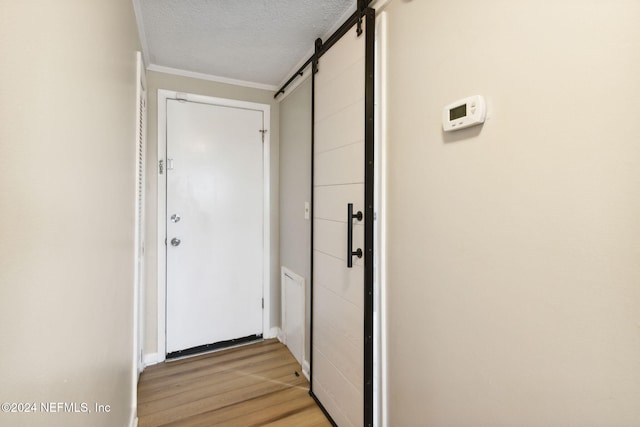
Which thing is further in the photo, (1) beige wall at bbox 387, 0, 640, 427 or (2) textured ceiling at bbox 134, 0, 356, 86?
(2) textured ceiling at bbox 134, 0, 356, 86

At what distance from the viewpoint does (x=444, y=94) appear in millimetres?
1104

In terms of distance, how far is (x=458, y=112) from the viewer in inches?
40.8

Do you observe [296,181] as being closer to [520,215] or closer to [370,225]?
[370,225]

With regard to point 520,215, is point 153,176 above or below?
above

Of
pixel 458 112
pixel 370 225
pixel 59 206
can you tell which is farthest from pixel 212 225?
pixel 458 112

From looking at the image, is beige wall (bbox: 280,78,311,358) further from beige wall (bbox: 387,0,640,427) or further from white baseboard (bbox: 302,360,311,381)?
beige wall (bbox: 387,0,640,427)

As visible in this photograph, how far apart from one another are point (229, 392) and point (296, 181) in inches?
66.0

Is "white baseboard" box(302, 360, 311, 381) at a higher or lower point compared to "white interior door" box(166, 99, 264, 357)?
lower

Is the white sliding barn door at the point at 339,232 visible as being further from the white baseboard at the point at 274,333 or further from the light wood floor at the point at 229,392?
the white baseboard at the point at 274,333

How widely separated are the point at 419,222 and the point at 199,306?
7.19 feet

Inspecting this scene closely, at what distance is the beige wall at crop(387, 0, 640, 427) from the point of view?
0.68 m

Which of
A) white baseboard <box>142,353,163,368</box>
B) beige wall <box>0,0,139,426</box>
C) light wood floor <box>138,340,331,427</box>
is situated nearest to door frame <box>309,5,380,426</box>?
light wood floor <box>138,340,331,427</box>

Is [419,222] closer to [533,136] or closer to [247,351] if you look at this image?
[533,136]

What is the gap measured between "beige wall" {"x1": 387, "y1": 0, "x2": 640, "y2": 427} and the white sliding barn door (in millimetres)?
252
